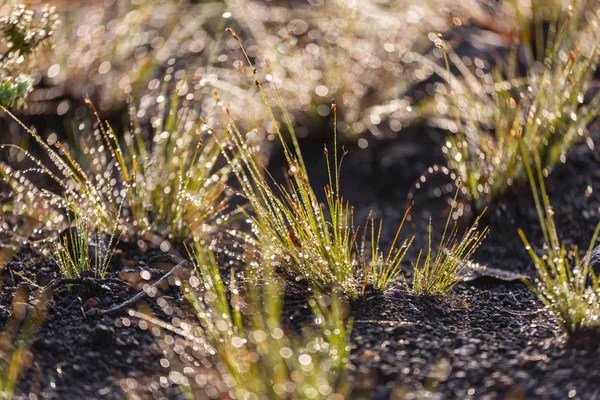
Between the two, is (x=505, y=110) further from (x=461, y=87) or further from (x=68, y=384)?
(x=68, y=384)

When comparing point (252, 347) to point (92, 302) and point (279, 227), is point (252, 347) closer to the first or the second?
point (279, 227)

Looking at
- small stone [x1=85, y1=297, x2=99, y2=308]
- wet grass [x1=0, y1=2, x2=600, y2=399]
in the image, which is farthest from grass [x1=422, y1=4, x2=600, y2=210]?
small stone [x1=85, y1=297, x2=99, y2=308]

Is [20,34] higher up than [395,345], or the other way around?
[20,34]

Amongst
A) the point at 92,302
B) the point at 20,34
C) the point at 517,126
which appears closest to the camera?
the point at 92,302

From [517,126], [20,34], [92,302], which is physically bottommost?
[92,302]

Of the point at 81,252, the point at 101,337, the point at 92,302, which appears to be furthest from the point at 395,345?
the point at 81,252

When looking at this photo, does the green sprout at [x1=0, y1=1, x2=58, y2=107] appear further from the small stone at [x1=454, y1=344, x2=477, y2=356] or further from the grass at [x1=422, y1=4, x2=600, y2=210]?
the small stone at [x1=454, y1=344, x2=477, y2=356]
